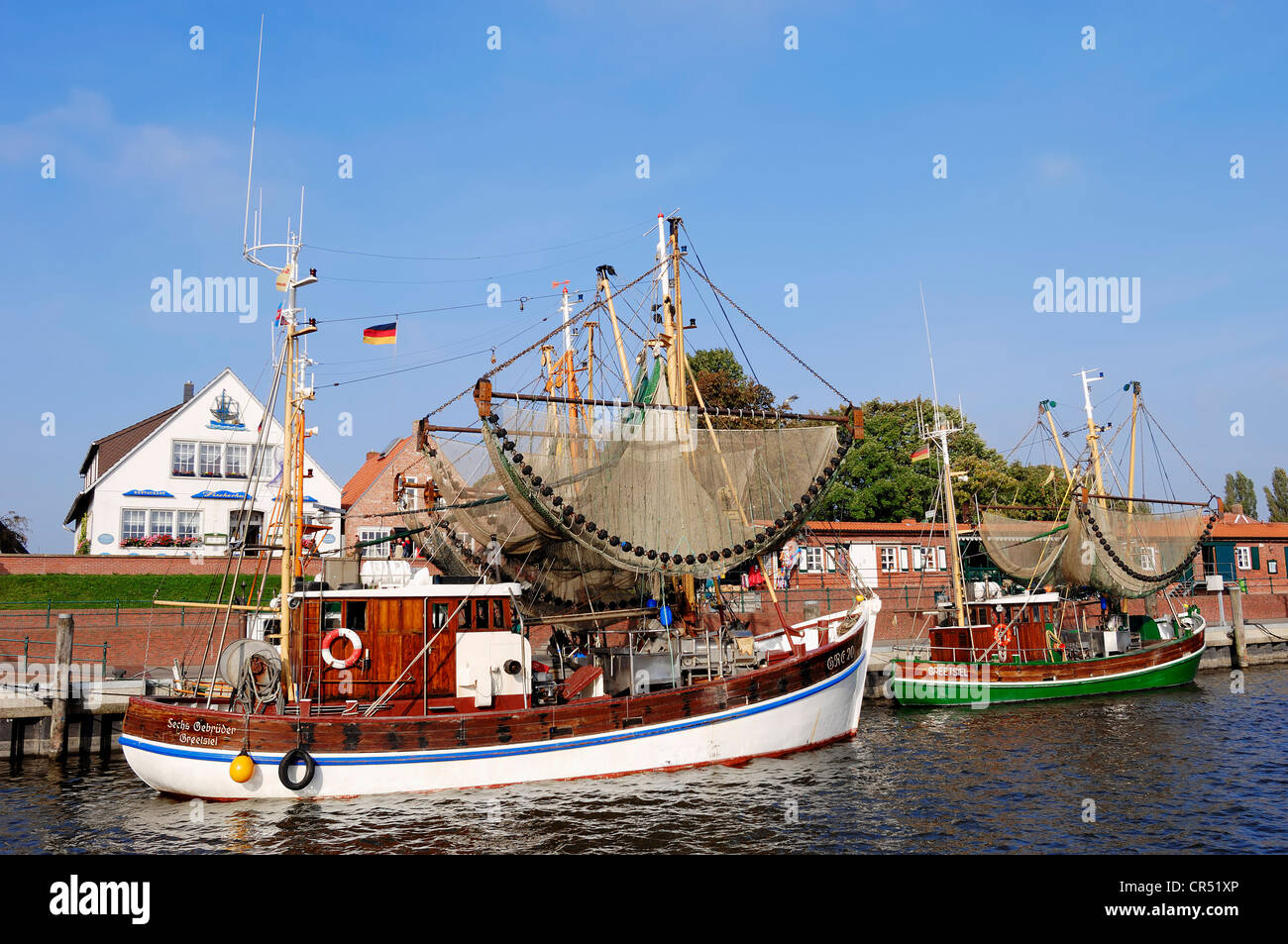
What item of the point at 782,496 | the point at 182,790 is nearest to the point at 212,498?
the point at 182,790

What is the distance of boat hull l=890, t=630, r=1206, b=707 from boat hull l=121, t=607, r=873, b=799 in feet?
37.3

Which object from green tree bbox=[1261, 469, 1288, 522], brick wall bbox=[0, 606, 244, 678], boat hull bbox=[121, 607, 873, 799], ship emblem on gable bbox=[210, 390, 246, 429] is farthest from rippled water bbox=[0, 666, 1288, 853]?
green tree bbox=[1261, 469, 1288, 522]

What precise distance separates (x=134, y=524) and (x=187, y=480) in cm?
314

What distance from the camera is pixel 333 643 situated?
20578mm

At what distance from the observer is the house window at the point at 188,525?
45.1 m

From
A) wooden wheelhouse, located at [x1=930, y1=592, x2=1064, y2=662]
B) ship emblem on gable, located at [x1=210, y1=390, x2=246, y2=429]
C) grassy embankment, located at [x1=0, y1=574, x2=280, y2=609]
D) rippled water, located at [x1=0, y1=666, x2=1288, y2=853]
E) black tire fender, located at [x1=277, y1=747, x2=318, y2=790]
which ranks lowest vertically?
rippled water, located at [x1=0, y1=666, x2=1288, y2=853]

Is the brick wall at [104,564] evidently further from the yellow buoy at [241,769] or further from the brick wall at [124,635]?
the yellow buoy at [241,769]

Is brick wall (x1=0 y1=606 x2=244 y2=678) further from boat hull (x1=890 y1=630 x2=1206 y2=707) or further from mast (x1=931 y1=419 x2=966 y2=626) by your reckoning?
mast (x1=931 y1=419 x2=966 y2=626)

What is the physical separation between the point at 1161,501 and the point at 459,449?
107ft

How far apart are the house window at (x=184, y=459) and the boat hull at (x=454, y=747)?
2799 centimetres

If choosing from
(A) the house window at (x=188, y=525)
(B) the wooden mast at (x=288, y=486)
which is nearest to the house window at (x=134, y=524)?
(A) the house window at (x=188, y=525)

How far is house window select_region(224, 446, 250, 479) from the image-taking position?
46.8 m

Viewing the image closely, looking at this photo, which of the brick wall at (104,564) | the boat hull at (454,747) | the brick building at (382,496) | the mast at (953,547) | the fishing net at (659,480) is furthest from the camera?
the brick building at (382,496)

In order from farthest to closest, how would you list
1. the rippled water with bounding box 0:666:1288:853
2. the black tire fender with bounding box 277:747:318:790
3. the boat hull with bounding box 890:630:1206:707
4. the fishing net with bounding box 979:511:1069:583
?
the fishing net with bounding box 979:511:1069:583 < the boat hull with bounding box 890:630:1206:707 < the black tire fender with bounding box 277:747:318:790 < the rippled water with bounding box 0:666:1288:853
